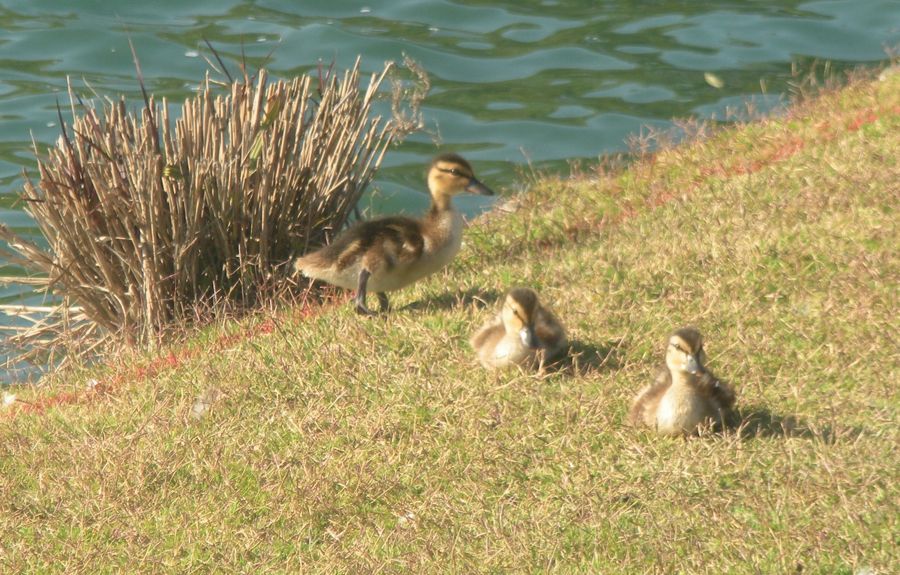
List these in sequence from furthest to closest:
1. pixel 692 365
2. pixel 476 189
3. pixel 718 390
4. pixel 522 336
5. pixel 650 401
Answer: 1. pixel 476 189
2. pixel 522 336
3. pixel 650 401
4. pixel 718 390
5. pixel 692 365

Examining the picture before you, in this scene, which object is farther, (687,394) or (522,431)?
(522,431)

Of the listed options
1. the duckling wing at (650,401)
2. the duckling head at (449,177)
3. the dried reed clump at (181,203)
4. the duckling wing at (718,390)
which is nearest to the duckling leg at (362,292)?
the duckling head at (449,177)

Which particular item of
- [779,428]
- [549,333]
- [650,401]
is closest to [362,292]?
[549,333]

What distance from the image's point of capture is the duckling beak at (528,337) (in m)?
6.89

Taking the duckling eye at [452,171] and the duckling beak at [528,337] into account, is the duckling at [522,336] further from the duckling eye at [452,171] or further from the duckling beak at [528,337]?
the duckling eye at [452,171]

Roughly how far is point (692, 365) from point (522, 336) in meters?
1.04

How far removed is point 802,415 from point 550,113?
1195 centimetres

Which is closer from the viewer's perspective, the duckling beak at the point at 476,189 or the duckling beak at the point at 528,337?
the duckling beak at the point at 528,337

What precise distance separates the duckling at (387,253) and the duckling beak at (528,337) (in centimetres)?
158

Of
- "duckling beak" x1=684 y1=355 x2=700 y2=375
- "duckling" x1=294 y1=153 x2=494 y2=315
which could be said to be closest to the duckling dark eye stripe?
"duckling" x1=294 y1=153 x2=494 y2=315

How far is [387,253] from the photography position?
829 cm

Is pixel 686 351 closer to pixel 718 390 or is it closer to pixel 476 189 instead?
pixel 718 390

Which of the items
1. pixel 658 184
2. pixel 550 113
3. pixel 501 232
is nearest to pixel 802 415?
pixel 501 232

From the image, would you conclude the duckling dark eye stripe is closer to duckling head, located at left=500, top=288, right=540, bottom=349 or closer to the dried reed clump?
the dried reed clump
